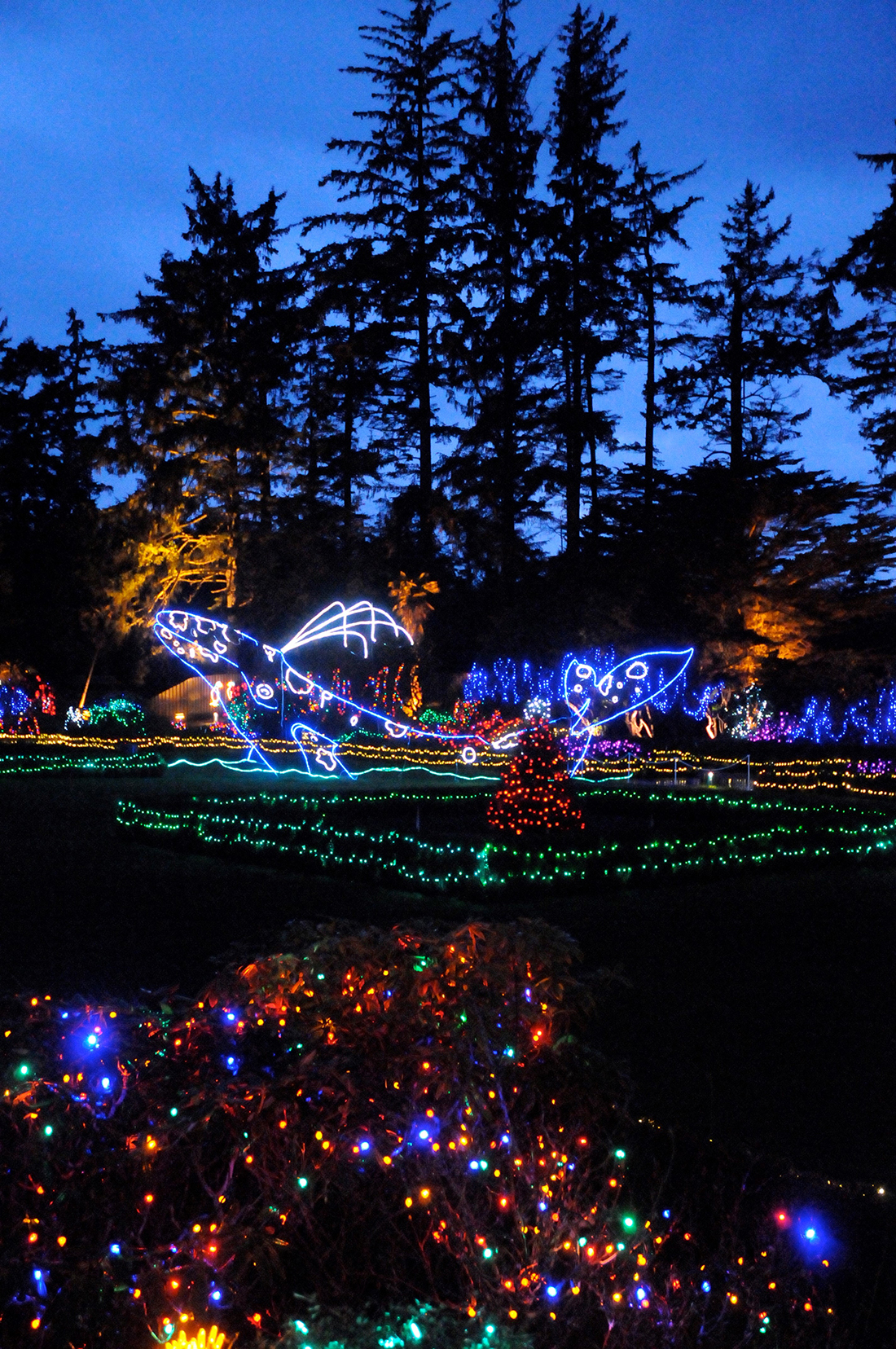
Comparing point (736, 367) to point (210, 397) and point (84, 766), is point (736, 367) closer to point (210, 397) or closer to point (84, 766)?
point (210, 397)

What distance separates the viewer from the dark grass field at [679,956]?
4.46 m

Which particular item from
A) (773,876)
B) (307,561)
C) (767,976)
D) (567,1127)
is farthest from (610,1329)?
(307,561)

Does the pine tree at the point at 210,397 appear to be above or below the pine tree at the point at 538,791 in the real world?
above

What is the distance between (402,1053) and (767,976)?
11.9 feet

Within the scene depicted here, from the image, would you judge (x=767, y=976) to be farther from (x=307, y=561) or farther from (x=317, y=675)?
(x=307, y=561)

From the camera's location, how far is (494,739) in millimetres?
22703

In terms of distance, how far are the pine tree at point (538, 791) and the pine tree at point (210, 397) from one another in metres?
18.7

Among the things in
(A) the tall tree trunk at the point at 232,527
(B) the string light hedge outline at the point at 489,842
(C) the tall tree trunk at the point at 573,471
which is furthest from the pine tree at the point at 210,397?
(B) the string light hedge outline at the point at 489,842

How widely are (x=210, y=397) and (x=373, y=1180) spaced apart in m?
28.7

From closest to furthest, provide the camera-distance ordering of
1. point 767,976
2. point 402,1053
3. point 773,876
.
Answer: point 402,1053 < point 767,976 < point 773,876

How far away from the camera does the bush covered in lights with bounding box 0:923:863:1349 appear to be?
8.95 feet

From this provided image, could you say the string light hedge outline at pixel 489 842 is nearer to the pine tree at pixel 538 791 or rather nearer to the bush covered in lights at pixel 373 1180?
the pine tree at pixel 538 791

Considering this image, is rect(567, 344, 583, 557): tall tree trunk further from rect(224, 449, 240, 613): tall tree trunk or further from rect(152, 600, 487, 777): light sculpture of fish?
rect(224, 449, 240, 613): tall tree trunk

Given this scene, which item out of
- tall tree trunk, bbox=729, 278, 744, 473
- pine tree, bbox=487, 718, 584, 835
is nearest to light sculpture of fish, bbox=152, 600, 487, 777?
pine tree, bbox=487, 718, 584, 835
